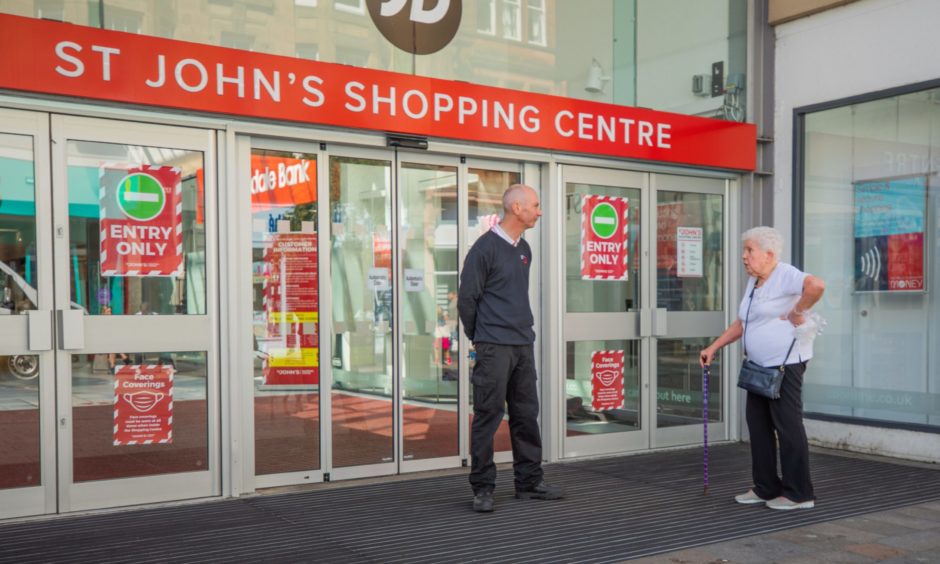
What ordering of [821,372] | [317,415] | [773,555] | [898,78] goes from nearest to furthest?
[773,555] → [317,415] → [898,78] → [821,372]

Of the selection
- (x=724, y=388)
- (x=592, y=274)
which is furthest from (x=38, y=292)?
(x=724, y=388)

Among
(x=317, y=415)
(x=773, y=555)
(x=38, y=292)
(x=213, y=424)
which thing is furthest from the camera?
(x=317, y=415)

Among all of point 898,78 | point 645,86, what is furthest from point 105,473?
point 898,78

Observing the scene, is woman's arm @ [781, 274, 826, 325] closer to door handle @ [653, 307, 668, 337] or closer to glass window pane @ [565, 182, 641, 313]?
glass window pane @ [565, 182, 641, 313]

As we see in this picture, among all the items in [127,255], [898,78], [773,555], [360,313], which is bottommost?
[773,555]

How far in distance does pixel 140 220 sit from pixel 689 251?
4457mm

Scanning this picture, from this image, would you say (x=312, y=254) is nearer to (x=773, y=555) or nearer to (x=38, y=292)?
(x=38, y=292)

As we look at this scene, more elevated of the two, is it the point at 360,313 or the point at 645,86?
the point at 645,86

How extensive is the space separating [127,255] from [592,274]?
3.48 meters

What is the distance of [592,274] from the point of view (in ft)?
23.1

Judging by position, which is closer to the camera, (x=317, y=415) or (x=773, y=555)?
(x=773, y=555)

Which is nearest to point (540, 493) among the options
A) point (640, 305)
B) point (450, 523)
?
point (450, 523)

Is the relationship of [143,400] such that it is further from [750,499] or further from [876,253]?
[876,253]

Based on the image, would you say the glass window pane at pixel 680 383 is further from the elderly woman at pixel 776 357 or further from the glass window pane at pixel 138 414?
the glass window pane at pixel 138 414
